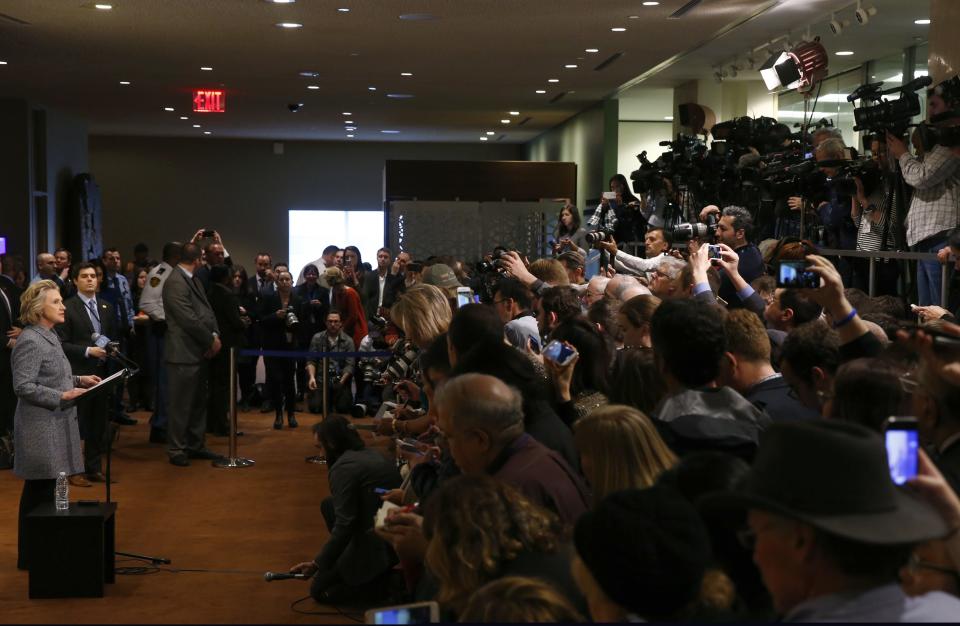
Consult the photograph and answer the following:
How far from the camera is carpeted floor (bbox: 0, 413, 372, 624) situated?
546cm

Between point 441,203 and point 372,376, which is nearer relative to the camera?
point 372,376

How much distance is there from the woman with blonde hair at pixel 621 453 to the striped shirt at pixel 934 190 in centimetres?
407

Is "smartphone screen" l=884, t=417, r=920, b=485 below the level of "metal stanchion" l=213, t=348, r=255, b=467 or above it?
above

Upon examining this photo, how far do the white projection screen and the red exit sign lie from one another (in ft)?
29.3

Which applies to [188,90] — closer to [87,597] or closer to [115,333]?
[115,333]

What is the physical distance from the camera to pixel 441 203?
14484 mm

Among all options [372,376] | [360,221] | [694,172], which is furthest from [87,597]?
[360,221]

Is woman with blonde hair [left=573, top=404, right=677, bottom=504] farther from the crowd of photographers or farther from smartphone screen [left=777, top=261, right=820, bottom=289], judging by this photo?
smartphone screen [left=777, top=261, right=820, bottom=289]

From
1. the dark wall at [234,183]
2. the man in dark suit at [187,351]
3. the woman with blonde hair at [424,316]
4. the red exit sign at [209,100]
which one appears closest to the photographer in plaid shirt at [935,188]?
the woman with blonde hair at [424,316]

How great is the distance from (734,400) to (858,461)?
5.16ft

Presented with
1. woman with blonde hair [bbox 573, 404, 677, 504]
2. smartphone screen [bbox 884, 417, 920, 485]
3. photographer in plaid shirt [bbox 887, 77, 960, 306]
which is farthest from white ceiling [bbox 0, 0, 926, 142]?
smartphone screen [bbox 884, 417, 920, 485]

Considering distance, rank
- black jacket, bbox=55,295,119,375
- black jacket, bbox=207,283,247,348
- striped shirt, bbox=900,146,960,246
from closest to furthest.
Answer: striped shirt, bbox=900,146,960,246, black jacket, bbox=55,295,119,375, black jacket, bbox=207,283,247,348

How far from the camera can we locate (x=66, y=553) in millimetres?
5629

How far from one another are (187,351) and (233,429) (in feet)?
2.23
